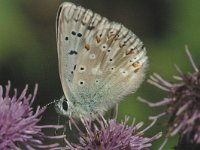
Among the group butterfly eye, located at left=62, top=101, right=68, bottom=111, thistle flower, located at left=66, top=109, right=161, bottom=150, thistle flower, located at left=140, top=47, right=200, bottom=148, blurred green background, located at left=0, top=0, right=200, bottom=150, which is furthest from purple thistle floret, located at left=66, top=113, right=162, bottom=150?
blurred green background, located at left=0, top=0, right=200, bottom=150

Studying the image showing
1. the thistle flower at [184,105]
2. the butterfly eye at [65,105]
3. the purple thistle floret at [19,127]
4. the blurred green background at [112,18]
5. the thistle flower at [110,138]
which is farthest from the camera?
the blurred green background at [112,18]

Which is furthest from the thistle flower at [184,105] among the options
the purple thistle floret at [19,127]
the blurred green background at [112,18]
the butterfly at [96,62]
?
the blurred green background at [112,18]

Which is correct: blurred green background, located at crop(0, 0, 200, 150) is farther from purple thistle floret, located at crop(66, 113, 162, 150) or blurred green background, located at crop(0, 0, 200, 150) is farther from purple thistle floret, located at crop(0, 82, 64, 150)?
purple thistle floret, located at crop(0, 82, 64, 150)

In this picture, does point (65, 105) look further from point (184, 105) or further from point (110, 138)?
point (184, 105)

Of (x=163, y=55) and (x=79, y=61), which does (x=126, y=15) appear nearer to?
(x=163, y=55)

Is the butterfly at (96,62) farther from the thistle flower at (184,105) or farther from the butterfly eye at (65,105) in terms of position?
the thistle flower at (184,105)
